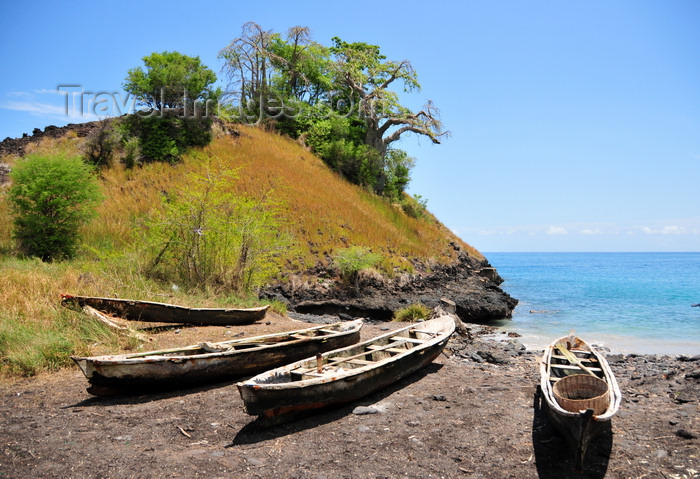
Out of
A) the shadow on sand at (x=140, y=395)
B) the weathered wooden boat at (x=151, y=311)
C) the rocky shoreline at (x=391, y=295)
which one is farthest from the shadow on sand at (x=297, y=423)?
the rocky shoreline at (x=391, y=295)

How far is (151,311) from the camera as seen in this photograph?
30.1ft

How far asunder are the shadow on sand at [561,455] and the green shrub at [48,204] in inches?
537

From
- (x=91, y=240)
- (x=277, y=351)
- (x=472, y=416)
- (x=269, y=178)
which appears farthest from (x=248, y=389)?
(x=269, y=178)

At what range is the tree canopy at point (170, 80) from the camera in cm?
2086

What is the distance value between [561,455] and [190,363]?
4.96 m

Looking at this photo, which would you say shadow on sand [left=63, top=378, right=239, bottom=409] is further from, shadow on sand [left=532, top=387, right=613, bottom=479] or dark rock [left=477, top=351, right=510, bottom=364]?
dark rock [left=477, top=351, right=510, bottom=364]

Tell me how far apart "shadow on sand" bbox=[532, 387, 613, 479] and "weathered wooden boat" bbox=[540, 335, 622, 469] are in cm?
18

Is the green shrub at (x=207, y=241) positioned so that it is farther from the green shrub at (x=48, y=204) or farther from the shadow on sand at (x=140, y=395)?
the shadow on sand at (x=140, y=395)

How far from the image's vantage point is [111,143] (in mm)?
19844

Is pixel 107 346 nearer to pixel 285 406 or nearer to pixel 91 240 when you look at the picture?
pixel 285 406

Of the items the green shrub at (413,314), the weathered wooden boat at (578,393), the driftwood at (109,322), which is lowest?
the green shrub at (413,314)

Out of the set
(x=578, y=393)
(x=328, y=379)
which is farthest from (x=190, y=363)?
(x=578, y=393)

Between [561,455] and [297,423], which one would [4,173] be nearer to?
[297,423]

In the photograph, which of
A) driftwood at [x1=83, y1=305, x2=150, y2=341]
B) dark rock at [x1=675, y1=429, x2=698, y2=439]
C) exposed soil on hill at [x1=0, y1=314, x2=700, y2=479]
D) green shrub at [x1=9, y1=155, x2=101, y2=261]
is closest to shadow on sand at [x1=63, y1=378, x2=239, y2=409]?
exposed soil on hill at [x1=0, y1=314, x2=700, y2=479]
